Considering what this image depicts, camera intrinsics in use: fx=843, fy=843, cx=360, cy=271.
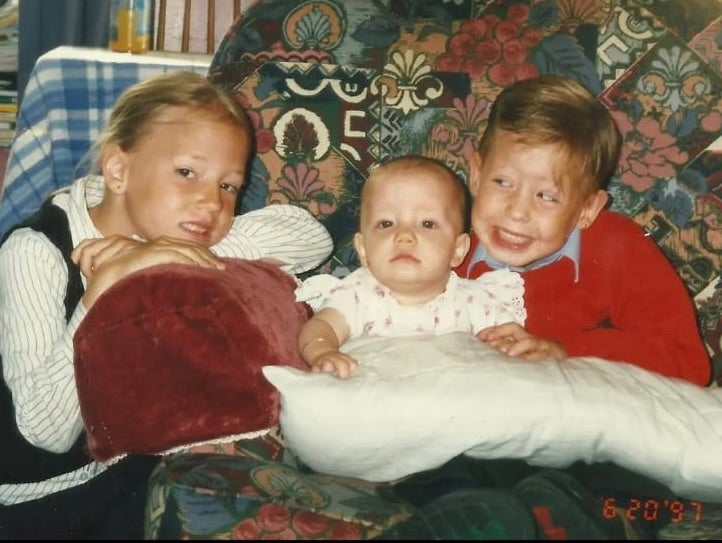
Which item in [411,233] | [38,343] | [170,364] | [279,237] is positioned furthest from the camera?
[279,237]

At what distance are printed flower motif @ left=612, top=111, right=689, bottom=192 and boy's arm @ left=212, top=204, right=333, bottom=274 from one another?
18.7 inches

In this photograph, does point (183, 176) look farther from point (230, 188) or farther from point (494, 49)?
point (494, 49)

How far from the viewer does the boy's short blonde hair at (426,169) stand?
1.18 m

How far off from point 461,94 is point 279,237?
356 mm

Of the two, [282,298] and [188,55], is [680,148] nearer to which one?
[282,298]

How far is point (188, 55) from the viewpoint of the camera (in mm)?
2025

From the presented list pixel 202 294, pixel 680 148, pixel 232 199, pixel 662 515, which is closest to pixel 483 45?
pixel 680 148

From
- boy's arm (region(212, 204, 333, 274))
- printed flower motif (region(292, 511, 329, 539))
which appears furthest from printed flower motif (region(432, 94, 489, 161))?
printed flower motif (region(292, 511, 329, 539))

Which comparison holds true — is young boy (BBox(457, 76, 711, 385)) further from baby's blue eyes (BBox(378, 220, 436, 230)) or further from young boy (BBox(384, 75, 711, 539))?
baby's blue eyes (BBox(378, 220, 436, 230))

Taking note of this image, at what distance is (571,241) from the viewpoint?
1277 mm

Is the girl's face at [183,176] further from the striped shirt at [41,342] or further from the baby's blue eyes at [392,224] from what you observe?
the baby's blue eyes at [392,224]

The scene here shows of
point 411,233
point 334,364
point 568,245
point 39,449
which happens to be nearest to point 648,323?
point 568,245

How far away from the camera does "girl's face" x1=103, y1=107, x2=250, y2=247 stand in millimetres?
1146

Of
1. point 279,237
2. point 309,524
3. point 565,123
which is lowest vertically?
point 309,524
